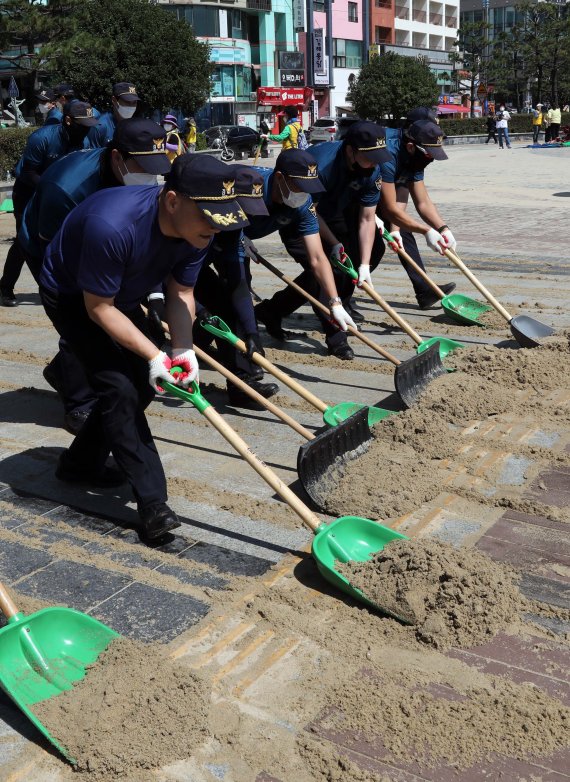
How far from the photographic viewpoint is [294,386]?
4562 millimetres

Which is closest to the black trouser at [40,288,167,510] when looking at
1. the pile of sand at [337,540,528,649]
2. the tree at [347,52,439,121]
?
the pile of sand at [337,540,528,649]

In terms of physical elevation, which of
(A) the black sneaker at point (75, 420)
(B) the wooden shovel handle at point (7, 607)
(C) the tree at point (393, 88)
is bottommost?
(B) the wooden shovel handle at point (7, 607)

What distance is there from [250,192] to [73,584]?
2412 mm

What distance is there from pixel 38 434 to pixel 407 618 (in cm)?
284

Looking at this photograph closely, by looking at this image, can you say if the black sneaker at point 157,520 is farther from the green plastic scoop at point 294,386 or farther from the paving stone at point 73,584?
the green plastic scoop at point 294,386

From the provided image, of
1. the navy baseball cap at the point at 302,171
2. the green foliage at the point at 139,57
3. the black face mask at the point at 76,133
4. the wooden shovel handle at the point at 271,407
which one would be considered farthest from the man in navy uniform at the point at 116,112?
the green foliage at the point at 139,57

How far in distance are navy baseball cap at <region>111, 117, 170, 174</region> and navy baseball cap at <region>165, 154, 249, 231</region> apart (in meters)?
1.28

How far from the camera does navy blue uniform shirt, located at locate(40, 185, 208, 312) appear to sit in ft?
10.9

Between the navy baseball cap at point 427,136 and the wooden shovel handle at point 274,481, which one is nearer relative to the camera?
the wooden shovel handle at point 274,481

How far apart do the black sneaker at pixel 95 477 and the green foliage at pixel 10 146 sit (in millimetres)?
17039

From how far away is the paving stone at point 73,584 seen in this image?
329cm

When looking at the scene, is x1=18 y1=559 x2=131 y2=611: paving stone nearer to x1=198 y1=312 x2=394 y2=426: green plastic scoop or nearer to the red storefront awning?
x1=198 y1=312 x2=394 y2=426: green plastic scoop

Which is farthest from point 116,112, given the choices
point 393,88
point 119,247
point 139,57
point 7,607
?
point 393,88

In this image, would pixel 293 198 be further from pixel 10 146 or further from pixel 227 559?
pixel 10 146
